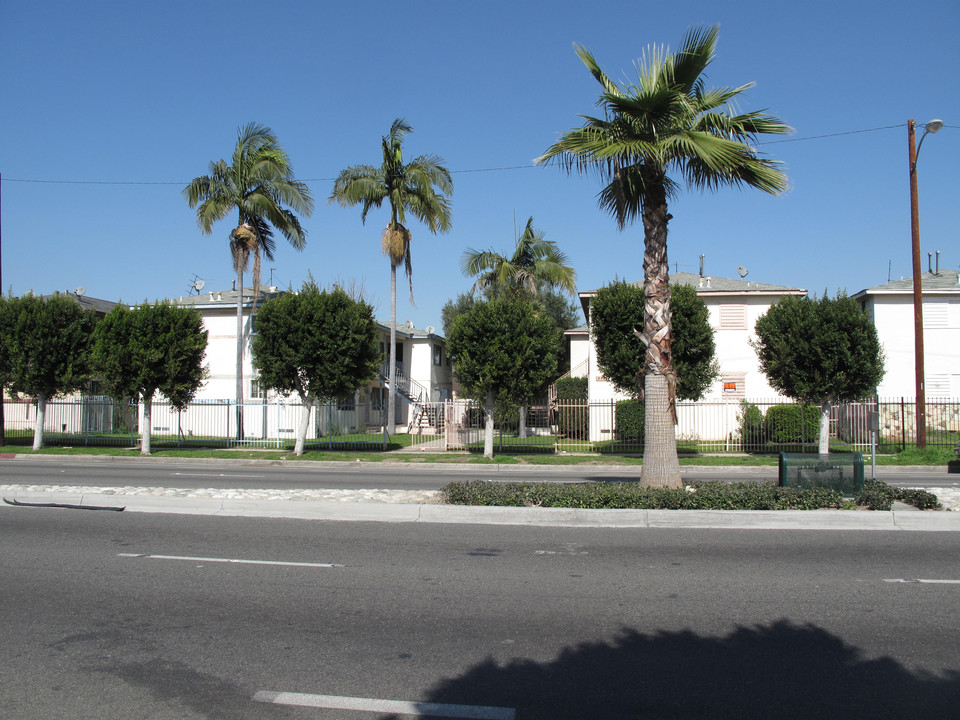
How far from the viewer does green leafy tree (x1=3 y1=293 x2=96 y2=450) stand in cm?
2531

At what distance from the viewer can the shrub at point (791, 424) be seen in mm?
26984

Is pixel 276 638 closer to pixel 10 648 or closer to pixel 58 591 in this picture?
pixel 10 648

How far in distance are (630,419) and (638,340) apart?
625 centimetres

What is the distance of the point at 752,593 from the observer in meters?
6.54

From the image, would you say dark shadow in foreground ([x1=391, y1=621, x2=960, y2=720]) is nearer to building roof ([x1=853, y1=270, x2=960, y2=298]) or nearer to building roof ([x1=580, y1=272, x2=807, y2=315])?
building roof ([x1=580, y1=272, x2=807, y2=315])

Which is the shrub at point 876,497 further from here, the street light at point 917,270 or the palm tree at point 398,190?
the palm tree at point 398,190

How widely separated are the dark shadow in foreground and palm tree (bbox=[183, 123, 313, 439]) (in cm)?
2645

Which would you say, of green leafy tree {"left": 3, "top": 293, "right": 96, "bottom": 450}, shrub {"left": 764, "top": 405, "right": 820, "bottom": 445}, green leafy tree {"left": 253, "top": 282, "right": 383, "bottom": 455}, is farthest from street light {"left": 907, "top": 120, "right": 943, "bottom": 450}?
green leafy tree {"left": 3, "top": 293, "right": 96, "bottom": 450}

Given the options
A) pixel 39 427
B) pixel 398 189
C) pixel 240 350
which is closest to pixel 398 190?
pixel 398 189

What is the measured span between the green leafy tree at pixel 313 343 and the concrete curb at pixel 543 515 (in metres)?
11.7

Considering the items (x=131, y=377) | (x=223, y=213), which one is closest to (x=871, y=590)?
(x=131, y=377)

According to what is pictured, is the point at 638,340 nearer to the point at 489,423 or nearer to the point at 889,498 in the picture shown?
the point at 489,423

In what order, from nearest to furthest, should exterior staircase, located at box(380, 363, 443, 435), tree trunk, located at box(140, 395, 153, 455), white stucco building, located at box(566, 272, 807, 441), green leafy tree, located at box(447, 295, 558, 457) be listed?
green leafy tree, located at box(447, 295, 558, 457), tree trunk, located at box(140, 395, 153, 455), white stucco building, located at box(566, 272, 807, 441), exterior staircase, located at box(380, 363, 443, 435)

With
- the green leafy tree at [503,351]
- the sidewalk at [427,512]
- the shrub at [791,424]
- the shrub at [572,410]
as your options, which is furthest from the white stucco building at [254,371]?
the sidewalk at [427,512]
